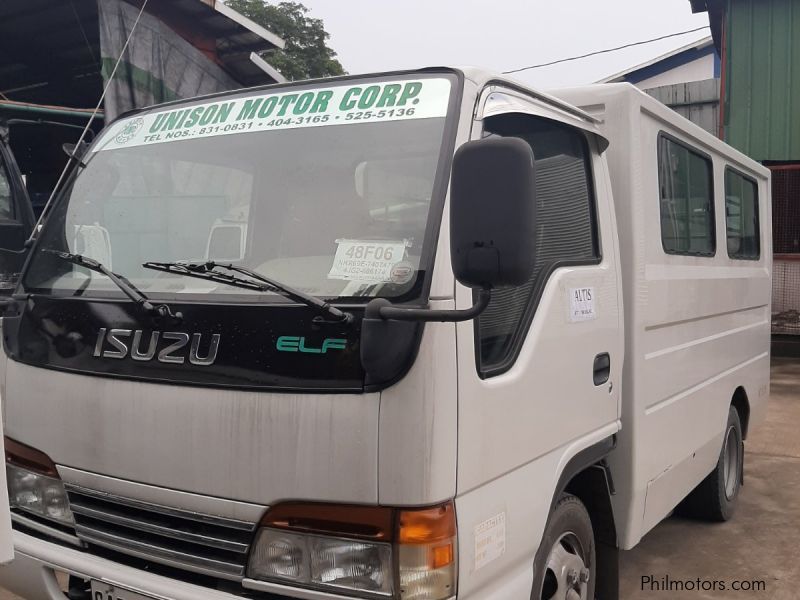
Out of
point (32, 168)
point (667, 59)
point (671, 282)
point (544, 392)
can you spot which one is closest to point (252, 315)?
point (544, 392)

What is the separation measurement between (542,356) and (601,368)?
1.83 feet

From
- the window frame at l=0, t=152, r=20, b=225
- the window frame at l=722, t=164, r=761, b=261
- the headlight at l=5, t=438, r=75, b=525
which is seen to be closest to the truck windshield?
the headlight at l=5, t=438, r=75, b=525

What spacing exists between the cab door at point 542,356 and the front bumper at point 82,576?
0.55 metres

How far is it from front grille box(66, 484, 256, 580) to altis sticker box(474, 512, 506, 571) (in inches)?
24.7

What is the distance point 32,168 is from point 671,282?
803 centimetres

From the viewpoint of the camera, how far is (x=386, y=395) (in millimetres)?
1986

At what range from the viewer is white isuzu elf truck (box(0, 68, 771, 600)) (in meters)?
1.99

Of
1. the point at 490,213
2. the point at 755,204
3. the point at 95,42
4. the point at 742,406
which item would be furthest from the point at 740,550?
the point at 95,42

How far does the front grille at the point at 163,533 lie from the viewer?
7.00 feet

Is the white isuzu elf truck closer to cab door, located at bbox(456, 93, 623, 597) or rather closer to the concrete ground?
cab door, located at bbox(456, 93, 623, 597)

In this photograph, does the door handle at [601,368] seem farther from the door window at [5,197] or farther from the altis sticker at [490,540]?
the door window at [5,197]

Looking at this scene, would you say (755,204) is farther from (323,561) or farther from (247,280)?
(323,561)

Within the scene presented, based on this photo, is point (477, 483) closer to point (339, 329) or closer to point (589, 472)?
point (339, 329)

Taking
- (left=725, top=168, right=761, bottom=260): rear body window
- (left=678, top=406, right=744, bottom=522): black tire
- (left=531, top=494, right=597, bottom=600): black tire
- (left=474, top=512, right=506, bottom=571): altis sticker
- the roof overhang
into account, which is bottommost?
(left=678, top=406, right=744, bottom=522): black tire
